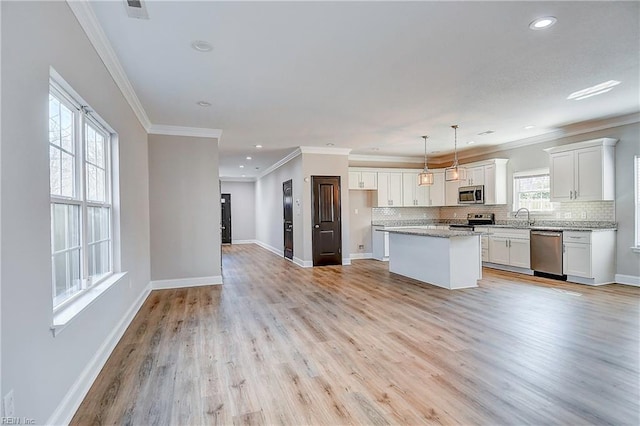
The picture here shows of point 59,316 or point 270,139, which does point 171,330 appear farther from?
point 270,139

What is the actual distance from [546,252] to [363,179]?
13.7 feet

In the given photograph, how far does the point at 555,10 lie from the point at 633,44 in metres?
1.16

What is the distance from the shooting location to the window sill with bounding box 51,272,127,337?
195 cm

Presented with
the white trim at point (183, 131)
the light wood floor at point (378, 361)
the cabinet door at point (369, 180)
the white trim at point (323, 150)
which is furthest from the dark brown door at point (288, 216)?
the light wood floor at point (378, 361)

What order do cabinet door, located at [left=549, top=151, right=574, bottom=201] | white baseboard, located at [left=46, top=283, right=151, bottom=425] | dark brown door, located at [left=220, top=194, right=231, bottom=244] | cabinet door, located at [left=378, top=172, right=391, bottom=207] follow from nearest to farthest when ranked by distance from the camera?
white baseboard, located at [left=46, top=283, right=151, bottom=425] → cabinet door, located at [left=549, top=151, right=574, bottom=201] → cabinet door, located at [left=378, top=172, right=391, bottom=207] → dark brown door, located at [left=220, top=194, right=231, bottom=244]

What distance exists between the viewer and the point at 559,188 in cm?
595

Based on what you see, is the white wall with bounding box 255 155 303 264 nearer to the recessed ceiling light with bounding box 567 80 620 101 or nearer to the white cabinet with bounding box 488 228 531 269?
the white cabinet with bounding box 488 228 531 269

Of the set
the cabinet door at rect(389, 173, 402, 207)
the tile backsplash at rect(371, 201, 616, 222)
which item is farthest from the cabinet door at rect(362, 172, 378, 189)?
the tile backsplash at rect(371, 201, 616, 222)

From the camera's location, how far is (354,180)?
830 cm

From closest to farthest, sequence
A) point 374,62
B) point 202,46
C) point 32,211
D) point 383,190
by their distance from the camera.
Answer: point 32,211 → point 202,46 → point 374,62 → point 383,190

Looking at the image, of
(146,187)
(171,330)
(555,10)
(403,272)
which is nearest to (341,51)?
(555,10)

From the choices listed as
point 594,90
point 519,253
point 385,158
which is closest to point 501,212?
point 519,253

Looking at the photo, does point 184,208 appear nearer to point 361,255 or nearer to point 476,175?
point 361,255

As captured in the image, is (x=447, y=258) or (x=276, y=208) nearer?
(x=447, y=258)
